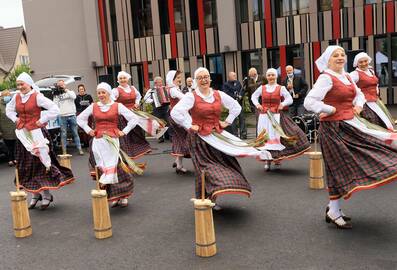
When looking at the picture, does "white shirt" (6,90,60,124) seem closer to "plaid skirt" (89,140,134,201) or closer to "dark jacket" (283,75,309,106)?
"plaid skirt" (89,140,134,201)

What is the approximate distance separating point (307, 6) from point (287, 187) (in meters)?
13.2

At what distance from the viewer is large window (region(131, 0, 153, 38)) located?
2145 cm

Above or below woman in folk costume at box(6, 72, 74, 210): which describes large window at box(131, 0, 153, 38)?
above

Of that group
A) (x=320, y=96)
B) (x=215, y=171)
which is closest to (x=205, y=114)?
(x=215, y=171)

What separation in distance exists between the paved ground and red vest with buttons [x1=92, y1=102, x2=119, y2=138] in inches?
42.1

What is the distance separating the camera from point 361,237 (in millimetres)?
4688

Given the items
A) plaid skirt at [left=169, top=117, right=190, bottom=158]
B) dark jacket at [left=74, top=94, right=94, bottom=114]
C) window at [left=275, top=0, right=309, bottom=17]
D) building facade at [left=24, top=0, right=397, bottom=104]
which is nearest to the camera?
plaid skirt at [left=169, top=117, right=190, bottom=158]

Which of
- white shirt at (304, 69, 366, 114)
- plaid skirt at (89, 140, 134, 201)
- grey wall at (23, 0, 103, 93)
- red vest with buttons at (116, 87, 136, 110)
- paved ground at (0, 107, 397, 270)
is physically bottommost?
paved ground at (0, 107, 397, 270)

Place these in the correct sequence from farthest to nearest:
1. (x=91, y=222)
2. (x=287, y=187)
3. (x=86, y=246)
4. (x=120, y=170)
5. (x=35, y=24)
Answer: (x=35, y=24)
(x=287, y=187)
(x=120, y=170)
(x=91, y=222)
(x=86, y=246)

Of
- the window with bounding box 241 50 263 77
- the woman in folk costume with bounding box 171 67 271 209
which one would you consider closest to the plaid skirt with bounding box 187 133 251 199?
the woman in folk costume with bounding box 171 67 271 209

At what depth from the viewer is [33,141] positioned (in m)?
6.52

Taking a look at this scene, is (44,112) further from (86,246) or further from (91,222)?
(86,246)

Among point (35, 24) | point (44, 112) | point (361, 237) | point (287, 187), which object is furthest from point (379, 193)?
point (35, 24)

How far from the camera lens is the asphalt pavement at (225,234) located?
170 inches
